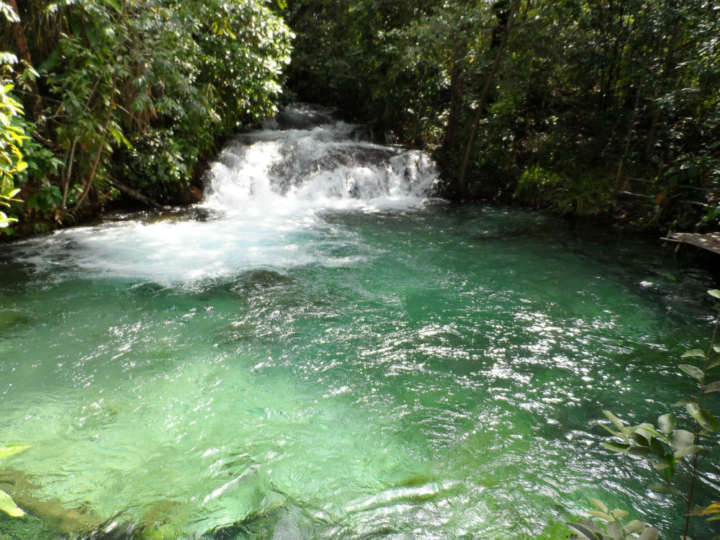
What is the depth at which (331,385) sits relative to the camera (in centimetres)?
339

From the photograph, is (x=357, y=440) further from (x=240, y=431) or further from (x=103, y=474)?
(x=103, y=474)

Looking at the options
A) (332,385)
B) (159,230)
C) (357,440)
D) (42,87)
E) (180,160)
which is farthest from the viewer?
(180,160)

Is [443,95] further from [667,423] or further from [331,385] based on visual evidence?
[667,423]

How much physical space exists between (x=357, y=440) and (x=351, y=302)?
222cm

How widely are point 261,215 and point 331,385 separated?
620 centimetres

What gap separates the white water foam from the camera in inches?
231

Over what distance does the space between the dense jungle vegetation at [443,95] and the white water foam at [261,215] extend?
2.33 feet

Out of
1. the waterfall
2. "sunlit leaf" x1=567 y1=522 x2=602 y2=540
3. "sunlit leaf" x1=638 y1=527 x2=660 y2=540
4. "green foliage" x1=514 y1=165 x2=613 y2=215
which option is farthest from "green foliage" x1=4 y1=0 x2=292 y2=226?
"green foliage" x1=514 y1=165 x2=613 y2=215

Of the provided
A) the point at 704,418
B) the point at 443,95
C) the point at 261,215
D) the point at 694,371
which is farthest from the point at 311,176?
the point at 704,418

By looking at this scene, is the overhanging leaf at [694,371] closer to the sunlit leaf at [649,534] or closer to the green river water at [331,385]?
the sunlit leaf at [649,534]

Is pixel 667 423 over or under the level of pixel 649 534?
over

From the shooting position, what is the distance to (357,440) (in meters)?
2.82

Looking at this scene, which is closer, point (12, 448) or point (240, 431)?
point (12, 448)

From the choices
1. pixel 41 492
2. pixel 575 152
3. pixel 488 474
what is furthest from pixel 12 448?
pixel 575 152
